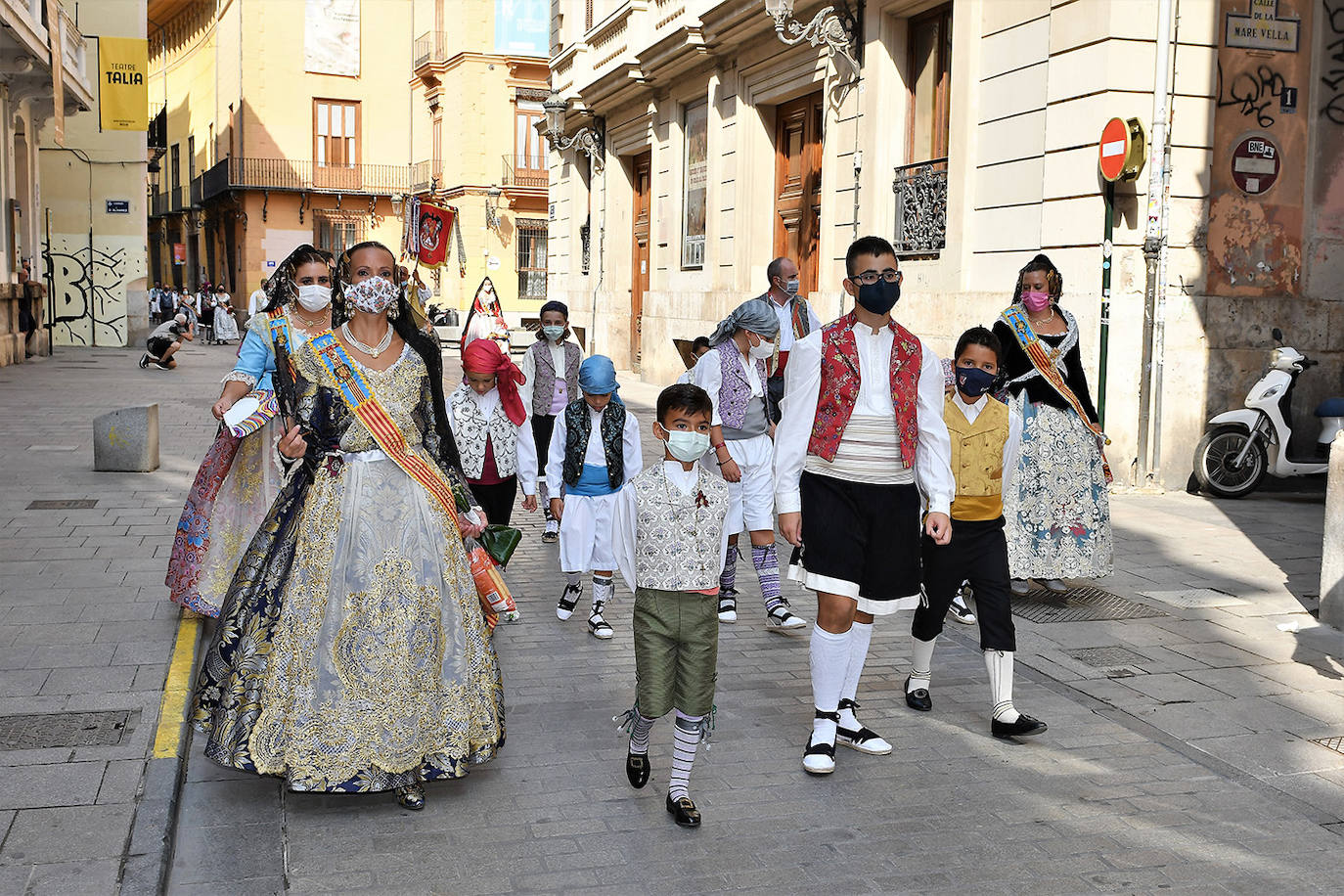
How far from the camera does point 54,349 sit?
1277 inches

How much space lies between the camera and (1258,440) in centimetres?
1153

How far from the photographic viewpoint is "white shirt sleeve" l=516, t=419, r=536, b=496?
762cm

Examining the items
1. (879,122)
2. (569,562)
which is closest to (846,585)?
(569,562)

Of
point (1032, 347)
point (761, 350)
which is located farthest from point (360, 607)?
point (1032, 347)

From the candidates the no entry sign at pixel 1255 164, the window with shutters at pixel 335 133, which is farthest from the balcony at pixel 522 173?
the no entry sign at pixel 1255 164

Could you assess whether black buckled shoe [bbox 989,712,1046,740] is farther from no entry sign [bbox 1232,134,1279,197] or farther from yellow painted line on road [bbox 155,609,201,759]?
no entry sign [bbox 1232,134,1279,197]

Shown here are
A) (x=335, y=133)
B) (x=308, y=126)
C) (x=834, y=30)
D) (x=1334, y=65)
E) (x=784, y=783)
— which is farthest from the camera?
(x=335, y=133)

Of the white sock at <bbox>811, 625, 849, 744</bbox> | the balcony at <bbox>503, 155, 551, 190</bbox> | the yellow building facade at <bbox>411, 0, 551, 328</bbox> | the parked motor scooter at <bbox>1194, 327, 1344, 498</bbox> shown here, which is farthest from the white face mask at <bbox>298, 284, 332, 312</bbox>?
the balcony at <bbox>503, 155, 551, 190</bbox>

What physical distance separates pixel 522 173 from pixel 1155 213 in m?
35.8

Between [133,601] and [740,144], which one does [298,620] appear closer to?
[133,601]

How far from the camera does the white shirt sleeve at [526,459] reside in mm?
7621

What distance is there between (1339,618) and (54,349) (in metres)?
31.2

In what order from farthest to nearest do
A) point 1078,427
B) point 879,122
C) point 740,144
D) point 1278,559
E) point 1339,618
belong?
point 740,144 < point 879,122 < point 1278,559 < point 1078,427 < point 1339,618

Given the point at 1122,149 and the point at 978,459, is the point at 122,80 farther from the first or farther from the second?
the point at 978,459
